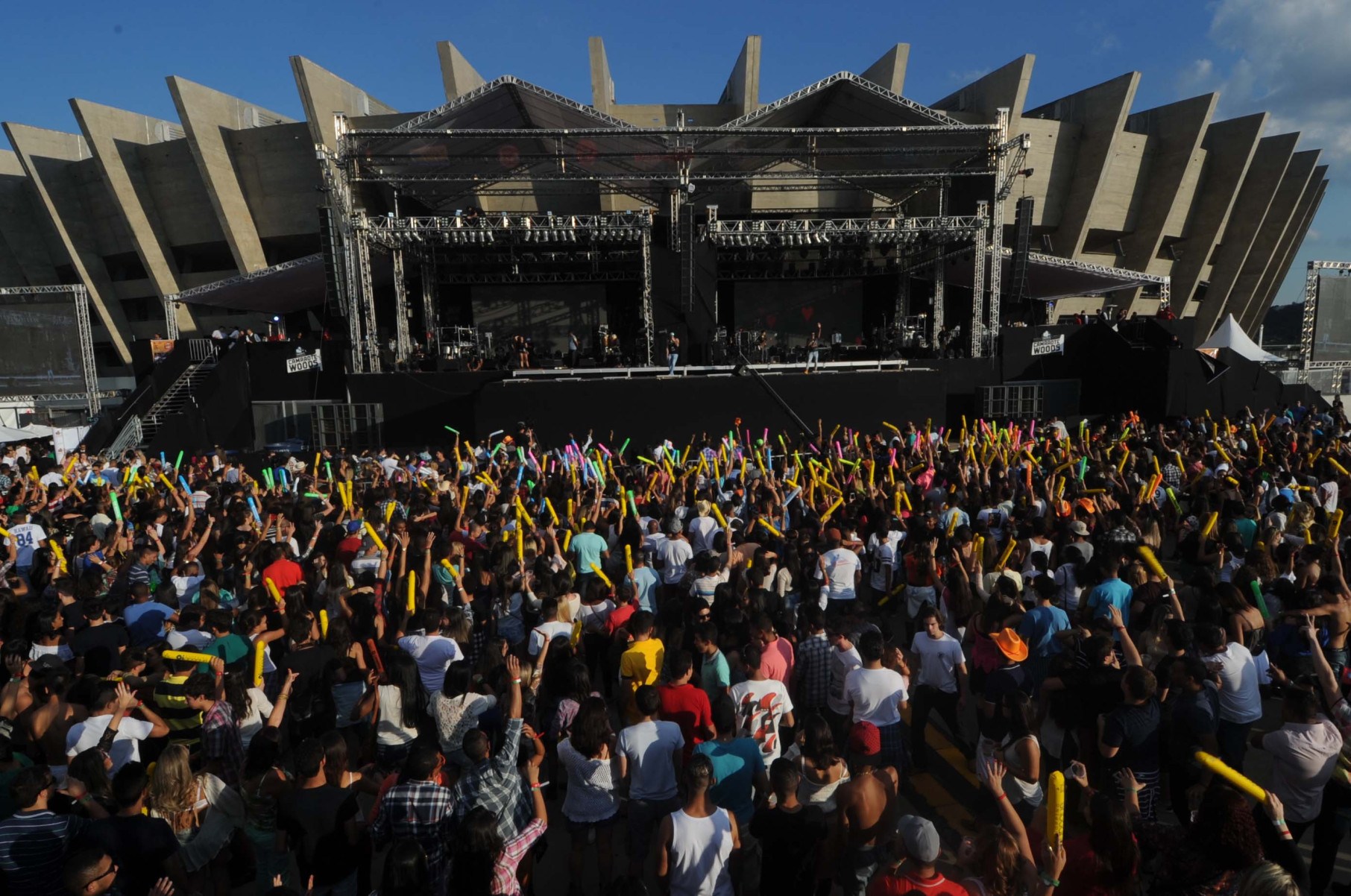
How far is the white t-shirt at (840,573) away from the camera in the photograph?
6.13m

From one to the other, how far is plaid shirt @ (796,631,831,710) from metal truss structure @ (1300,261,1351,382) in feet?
79.1

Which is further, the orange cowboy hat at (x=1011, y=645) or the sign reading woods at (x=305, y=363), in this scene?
the sign reading woods at (x=305, y=363)

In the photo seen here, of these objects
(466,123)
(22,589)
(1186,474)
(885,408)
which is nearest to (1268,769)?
(1186,474)

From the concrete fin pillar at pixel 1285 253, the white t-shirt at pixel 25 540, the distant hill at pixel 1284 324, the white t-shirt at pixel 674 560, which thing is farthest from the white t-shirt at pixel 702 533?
the distant hill at pixel 1284 324

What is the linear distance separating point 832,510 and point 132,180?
33710 mm

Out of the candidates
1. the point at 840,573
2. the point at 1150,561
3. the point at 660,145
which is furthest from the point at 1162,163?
the point at 840,573

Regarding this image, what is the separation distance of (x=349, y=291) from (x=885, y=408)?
13.1 meters

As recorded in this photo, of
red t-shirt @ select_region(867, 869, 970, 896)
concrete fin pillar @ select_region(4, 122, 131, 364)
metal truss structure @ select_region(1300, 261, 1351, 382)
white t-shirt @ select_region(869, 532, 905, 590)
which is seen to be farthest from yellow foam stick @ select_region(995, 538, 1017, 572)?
concrete fin pillar @ select_region(4, 122, 131, 364)

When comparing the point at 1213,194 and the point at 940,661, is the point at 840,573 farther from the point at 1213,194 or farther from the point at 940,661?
the point at 1213,194

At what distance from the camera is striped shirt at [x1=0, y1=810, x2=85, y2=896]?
2.97 metres

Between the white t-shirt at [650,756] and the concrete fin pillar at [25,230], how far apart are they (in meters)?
42.1

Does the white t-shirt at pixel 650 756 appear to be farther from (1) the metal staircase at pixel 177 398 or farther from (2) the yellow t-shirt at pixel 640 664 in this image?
(1) the metal staircase at pixel 177 398

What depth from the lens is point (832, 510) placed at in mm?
8320

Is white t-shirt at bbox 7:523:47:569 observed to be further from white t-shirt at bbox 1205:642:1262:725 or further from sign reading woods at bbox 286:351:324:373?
sign reading woods at bbox 286:351:324:373
